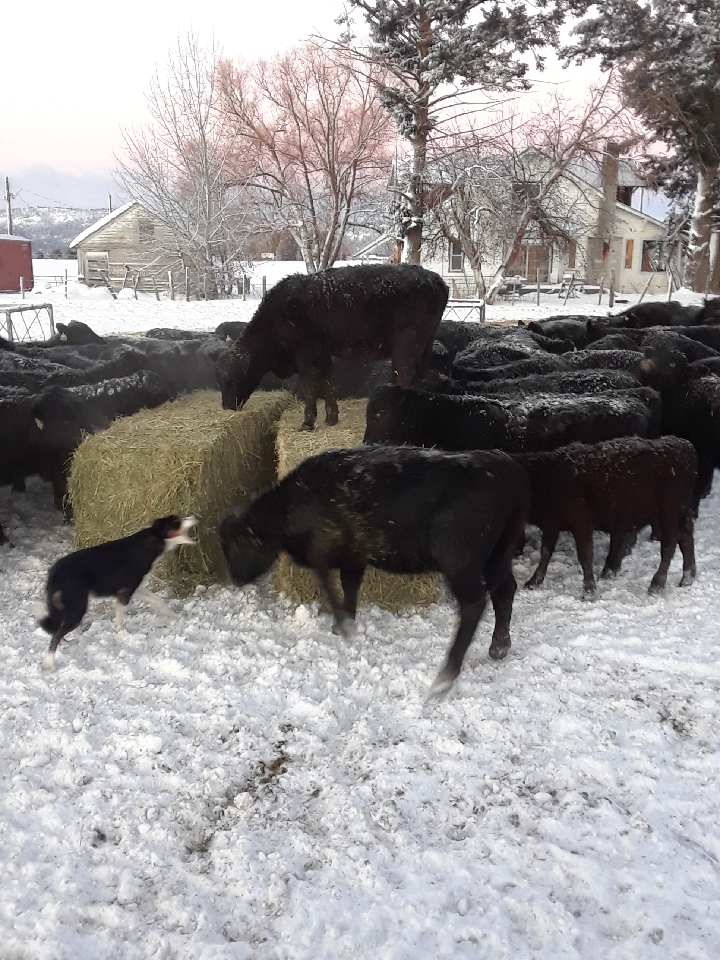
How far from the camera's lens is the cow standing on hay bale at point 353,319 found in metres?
6.18

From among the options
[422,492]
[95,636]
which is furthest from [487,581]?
[95,636]

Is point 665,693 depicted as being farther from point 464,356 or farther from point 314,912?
point 464,356

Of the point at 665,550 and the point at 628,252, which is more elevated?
the point at 628,252

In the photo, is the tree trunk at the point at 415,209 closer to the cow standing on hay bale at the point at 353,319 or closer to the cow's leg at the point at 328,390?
the cow standing on hay bale at the point at 353,319

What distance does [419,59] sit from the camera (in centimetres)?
2573

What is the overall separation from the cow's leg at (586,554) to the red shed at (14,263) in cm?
4170

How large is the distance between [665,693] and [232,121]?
31.7 metres

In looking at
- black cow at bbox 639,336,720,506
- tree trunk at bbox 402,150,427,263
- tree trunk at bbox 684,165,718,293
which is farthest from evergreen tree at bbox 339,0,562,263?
black cow at bbox 639,336,720,506

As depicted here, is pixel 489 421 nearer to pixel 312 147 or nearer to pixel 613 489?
pixel 613 489

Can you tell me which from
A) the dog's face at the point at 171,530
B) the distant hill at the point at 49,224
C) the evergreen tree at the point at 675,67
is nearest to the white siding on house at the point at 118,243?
the evergreen tree at the point at 675,67

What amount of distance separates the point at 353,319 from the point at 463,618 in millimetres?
3317

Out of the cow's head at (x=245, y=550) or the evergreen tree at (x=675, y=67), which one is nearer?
the cow's head at (x=245, y=550)

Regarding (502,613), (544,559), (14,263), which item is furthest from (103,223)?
(502,613)

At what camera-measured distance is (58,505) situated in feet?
21.3
